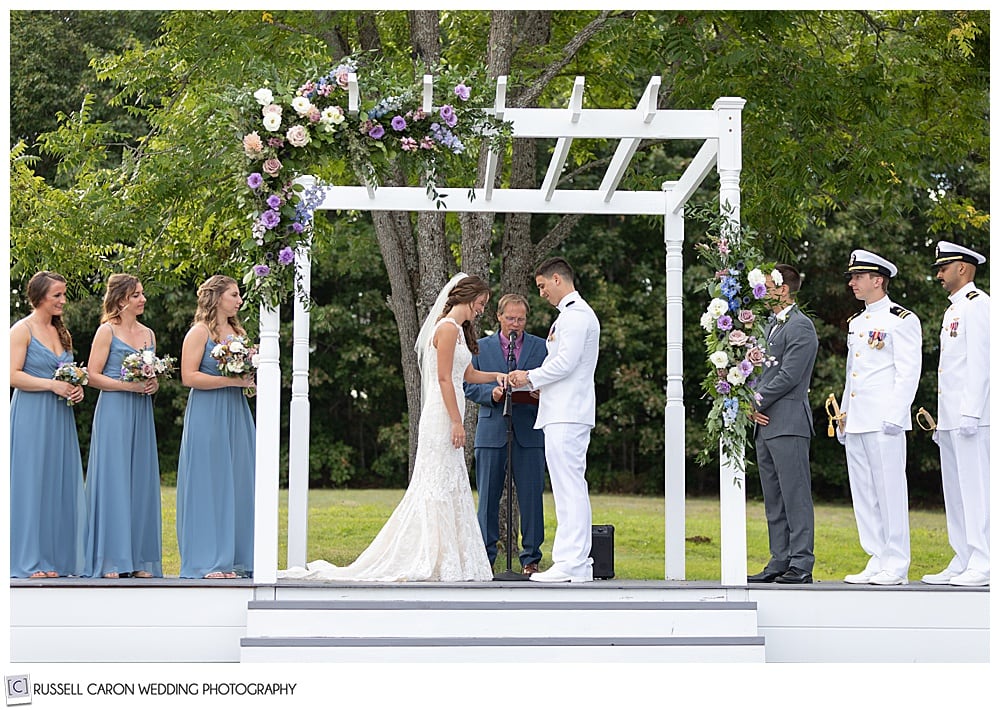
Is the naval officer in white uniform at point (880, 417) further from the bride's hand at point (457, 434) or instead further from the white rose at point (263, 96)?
the white rose at point (263, 96)

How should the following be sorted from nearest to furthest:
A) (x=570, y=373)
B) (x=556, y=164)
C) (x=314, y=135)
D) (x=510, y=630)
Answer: (x=510, y=630) → (x=314, y=135) → (x=570, y=373) → (x=556, y=164)

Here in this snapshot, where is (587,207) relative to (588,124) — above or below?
below

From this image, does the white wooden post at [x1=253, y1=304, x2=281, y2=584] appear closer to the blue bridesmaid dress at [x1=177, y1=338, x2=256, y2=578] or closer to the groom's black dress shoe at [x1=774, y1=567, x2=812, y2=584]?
the blue bridesmaid dress at [x1=177, y1=338, x2=256, y2=578]

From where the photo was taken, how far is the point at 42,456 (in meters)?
7.39

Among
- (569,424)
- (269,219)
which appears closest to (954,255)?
(569,424)

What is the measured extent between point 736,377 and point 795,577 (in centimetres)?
143

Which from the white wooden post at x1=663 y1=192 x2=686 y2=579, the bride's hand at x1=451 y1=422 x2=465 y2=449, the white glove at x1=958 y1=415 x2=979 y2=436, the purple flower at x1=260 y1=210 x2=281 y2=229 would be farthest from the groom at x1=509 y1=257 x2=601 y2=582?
the white glove at x1=958 y1=415 x2=979 y2=436

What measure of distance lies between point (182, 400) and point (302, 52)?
10550mm

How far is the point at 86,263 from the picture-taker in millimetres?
11164

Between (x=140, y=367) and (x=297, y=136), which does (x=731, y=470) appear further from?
(x=140, y=367)

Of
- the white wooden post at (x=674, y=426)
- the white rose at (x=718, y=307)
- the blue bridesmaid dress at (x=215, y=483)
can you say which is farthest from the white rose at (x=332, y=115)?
the white wooden post at (x=674, y=426)

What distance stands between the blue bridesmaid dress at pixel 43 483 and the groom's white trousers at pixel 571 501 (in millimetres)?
2893

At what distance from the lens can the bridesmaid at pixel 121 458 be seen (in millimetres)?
7340

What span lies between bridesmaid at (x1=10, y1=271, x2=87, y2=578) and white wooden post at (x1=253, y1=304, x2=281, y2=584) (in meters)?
1.42
